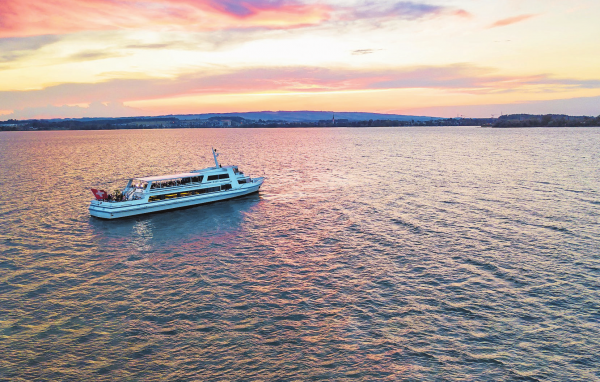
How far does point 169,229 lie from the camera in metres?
46.6

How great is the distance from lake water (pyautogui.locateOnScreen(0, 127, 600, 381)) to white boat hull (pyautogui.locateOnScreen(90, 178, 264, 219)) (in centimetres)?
142

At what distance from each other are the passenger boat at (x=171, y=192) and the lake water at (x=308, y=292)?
1922 millimetres

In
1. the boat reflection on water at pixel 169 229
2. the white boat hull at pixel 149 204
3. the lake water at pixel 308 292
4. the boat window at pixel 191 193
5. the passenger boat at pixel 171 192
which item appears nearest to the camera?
the lake water at pixel 308 292

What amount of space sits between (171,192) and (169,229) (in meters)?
11.0

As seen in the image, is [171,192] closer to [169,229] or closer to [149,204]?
[149,204]

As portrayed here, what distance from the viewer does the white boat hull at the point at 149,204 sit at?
1970 inches

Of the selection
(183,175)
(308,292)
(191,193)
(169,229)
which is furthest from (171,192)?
(308,292)

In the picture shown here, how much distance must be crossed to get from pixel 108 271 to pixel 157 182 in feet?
86.6

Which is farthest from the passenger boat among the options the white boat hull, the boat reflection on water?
the boat reflection on water

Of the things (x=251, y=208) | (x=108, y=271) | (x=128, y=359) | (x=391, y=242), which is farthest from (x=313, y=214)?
(x=128, y=359)

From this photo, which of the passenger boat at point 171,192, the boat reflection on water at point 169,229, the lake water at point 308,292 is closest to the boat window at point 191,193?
the passenger boat at point 171,192

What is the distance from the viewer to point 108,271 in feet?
107

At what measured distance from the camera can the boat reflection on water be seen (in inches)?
1561

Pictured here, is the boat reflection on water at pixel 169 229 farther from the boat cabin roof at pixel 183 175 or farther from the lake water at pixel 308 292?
the boat cabin roof at pixel 183 175
